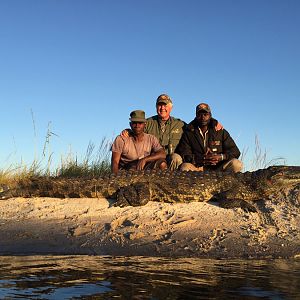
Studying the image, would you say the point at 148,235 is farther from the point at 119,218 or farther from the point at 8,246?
the point at 8,246

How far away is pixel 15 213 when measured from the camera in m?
7.32

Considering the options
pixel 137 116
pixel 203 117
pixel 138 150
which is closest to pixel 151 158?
pixel 138 150

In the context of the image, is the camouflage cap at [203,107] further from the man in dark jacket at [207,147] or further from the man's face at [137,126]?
the man's face at [137,126]

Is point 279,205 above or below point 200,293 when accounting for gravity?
above

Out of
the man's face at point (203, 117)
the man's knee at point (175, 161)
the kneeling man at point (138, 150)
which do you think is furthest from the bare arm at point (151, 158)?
the man's face at point (203, 117)

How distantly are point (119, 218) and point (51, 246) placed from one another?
126 cm

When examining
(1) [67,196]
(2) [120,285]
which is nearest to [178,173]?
(1) [67,196]

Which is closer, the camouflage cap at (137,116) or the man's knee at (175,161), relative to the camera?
the camouflage cap at (137,116)

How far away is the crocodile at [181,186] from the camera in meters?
7.32

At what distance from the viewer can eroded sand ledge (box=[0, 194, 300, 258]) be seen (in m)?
5.54

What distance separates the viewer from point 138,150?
8.82 metres

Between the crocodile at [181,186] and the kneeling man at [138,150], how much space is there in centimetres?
83

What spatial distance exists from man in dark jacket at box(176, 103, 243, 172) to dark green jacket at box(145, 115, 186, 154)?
525mm

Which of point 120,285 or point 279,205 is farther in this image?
point 279,205
